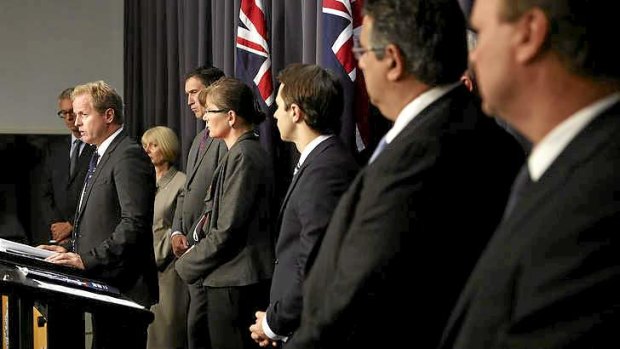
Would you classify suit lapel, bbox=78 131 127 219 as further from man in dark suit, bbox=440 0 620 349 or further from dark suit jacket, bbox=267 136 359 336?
man in dark suit, bbox=440 0 620 349

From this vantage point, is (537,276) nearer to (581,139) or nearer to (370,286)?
(581,139)

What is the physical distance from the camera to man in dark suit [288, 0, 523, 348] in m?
1.39

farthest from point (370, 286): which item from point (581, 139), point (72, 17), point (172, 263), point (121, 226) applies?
point (72, 17)

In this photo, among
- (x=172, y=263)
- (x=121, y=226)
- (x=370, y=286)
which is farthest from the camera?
(x=172, y=263)

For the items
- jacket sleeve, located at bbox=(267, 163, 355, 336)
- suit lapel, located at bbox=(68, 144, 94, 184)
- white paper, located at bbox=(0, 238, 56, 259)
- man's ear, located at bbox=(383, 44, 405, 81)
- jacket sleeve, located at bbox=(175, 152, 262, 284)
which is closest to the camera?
man's ear, located at bbox=(383, 44, 405, 81)

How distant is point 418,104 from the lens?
1.49 metres

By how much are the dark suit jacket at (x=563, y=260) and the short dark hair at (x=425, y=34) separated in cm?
54

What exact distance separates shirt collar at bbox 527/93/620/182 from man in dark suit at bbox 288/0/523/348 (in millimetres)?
392

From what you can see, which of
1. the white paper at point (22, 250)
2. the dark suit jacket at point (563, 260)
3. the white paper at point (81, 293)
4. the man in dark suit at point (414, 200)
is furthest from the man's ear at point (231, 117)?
the dark suit jacket at point (563, 260)

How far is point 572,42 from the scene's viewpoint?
976 millimetres

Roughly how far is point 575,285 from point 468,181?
54 centimetres

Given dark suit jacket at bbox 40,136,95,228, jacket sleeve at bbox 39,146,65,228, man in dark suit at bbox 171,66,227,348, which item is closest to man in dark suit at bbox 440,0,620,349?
man in dark suit at bbox 171,66,227,348

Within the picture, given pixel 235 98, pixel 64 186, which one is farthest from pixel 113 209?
pixel 64 186

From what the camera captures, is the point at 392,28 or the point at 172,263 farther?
the point at 172,263
